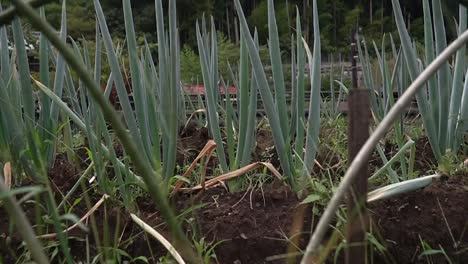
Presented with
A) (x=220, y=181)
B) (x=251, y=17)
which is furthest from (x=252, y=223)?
(x=251, y=17)

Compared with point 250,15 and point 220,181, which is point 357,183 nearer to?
point 220,181

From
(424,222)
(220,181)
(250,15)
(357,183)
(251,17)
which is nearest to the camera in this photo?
(357,183)

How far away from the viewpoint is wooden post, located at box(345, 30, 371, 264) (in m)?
0.36

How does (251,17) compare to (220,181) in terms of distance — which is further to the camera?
(251,17)

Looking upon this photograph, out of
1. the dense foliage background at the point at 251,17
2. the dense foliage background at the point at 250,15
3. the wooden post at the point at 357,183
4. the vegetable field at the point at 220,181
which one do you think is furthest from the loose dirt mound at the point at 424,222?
the dense foliage background at the point at 250,15

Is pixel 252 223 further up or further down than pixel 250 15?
further down

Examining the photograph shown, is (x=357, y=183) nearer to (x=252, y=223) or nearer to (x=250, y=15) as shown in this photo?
(x=252, y=223)

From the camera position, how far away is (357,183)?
38 cm

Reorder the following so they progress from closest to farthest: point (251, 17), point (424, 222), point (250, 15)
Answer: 1. point (424, 222)
2. point (251, 17)
3. point (250, 15)

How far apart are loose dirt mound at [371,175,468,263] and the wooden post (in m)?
0.29

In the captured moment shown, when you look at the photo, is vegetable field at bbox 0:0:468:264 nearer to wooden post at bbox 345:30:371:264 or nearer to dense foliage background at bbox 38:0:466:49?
wooden post at bbox 345:30:371:264

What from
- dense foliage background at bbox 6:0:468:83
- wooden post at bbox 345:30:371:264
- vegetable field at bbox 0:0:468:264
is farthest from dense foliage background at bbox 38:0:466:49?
wooden post at bbox 345:30:371:264

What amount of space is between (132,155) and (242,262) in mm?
406

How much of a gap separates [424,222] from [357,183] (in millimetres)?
350
